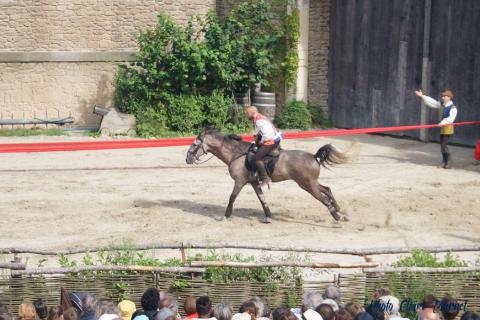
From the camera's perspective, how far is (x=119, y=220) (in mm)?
18297

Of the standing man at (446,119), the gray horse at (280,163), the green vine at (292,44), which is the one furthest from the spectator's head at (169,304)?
the green vine at (292,44)

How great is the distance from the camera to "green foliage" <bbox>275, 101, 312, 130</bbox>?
84.5 feet

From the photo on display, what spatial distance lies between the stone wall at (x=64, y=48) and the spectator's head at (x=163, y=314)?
51.5ft

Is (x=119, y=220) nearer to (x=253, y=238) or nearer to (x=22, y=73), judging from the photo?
(x=253, y=238)

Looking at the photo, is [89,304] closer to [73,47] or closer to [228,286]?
[228,286]

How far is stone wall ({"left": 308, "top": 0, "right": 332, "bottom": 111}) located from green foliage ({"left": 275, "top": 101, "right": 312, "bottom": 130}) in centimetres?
61

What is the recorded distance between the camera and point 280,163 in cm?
1780

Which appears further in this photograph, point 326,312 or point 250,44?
point 250,44

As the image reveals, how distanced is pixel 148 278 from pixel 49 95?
13611 mm

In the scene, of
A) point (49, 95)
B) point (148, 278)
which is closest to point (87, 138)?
point (49, 95)

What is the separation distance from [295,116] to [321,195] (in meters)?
7.97

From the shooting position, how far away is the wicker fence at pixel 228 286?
13.3 m

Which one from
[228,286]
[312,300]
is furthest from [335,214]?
[312,300]

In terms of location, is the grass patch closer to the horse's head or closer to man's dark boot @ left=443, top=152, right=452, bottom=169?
the horse's head
